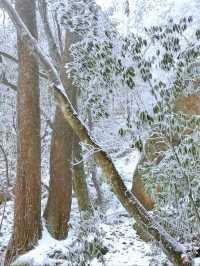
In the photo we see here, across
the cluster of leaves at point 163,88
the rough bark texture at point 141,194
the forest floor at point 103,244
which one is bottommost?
the forest floor at point 103,244

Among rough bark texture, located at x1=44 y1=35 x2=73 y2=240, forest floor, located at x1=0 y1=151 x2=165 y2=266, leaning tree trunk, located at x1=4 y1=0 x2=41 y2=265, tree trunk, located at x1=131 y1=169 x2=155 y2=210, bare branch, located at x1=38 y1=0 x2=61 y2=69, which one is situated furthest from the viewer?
tree trunk, located at x1=131 y1=169 x2=155 y2=210

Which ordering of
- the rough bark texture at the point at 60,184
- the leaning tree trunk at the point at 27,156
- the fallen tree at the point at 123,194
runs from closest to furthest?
the fallen tree at the point at 123,194 < the leaning tree trunk at the point at 27,156 < the rough bark texture at the point at 60,184

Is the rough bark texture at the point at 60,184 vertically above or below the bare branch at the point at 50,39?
below

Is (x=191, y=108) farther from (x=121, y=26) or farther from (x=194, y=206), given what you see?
(x=121, y=26)

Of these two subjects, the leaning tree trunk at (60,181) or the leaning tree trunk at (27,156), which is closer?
the leaning tree trunk at (27,156)

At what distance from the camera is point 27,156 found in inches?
283

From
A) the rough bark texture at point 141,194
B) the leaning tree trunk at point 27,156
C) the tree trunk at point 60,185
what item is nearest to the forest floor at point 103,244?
the tree trunk at point 60,185

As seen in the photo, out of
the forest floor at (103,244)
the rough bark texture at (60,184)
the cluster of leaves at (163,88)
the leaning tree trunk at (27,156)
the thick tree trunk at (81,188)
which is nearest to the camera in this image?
the cluster of leaves at (163,88)

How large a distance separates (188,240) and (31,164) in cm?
281

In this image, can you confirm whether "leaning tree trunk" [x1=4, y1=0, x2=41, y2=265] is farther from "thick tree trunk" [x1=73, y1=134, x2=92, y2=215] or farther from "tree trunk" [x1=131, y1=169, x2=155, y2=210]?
"tree trunk" [x1=131, y1=169, x2=155, y2=210]

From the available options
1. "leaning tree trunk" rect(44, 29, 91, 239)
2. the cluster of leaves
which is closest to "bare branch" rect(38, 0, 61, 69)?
"leaning tree trunk" rect(44, 29, 91, 239)

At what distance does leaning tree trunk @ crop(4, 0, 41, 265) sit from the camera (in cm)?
700

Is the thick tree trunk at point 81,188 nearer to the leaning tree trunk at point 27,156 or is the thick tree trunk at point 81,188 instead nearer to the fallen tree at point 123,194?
the leaning tree trunk at point 27,156

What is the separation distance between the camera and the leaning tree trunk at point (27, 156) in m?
7.00
